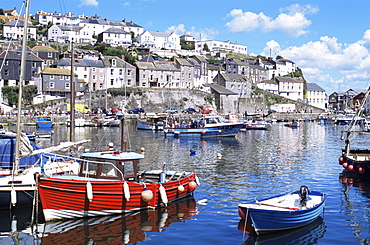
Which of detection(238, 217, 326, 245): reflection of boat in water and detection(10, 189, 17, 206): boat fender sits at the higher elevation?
detection(10, 189, 17, 206): boat fender

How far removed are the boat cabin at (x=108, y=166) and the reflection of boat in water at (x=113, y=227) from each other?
181 centimetres

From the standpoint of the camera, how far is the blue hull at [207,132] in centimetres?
6338

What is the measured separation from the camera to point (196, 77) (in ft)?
415

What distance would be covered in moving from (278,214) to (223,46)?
179091mm

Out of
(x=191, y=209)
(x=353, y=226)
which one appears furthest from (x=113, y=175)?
(x=353, y=226)

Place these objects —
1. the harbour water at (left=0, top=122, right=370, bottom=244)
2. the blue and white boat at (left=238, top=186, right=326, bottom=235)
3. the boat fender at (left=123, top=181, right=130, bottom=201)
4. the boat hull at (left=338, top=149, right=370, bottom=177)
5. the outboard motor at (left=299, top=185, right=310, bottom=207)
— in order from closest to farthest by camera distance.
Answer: the blue and white boat at (left=238, top=186, right=326, bottom=235) → the harbour water at (left=0, top=122, right=370, bottom=244) → the boat fender at (left=123, top=181, right=130, bottom=201) → the outboard motor at (left=299, top=185, right=310, bottom=207) → the boat hull at (left=338, top=149, right=370, bottom=177)

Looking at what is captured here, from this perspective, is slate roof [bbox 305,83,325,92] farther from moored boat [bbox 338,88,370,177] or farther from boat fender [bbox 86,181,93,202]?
boat fender [bbox 86,181,93,202]

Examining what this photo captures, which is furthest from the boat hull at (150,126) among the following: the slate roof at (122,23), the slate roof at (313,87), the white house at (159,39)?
the slate roof at (122,23)

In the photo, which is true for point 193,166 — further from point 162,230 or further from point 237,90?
point 237,90

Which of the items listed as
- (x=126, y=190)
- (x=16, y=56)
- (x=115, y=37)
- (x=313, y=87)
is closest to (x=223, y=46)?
(x=313, y=87)

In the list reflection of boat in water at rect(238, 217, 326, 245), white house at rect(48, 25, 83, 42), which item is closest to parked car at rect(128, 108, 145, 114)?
white house at rect(48, 25, 83, 42)

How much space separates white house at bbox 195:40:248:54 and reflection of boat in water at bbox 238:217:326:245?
537 feet

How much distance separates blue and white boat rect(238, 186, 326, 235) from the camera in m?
16.1

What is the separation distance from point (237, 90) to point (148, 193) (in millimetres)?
107679
